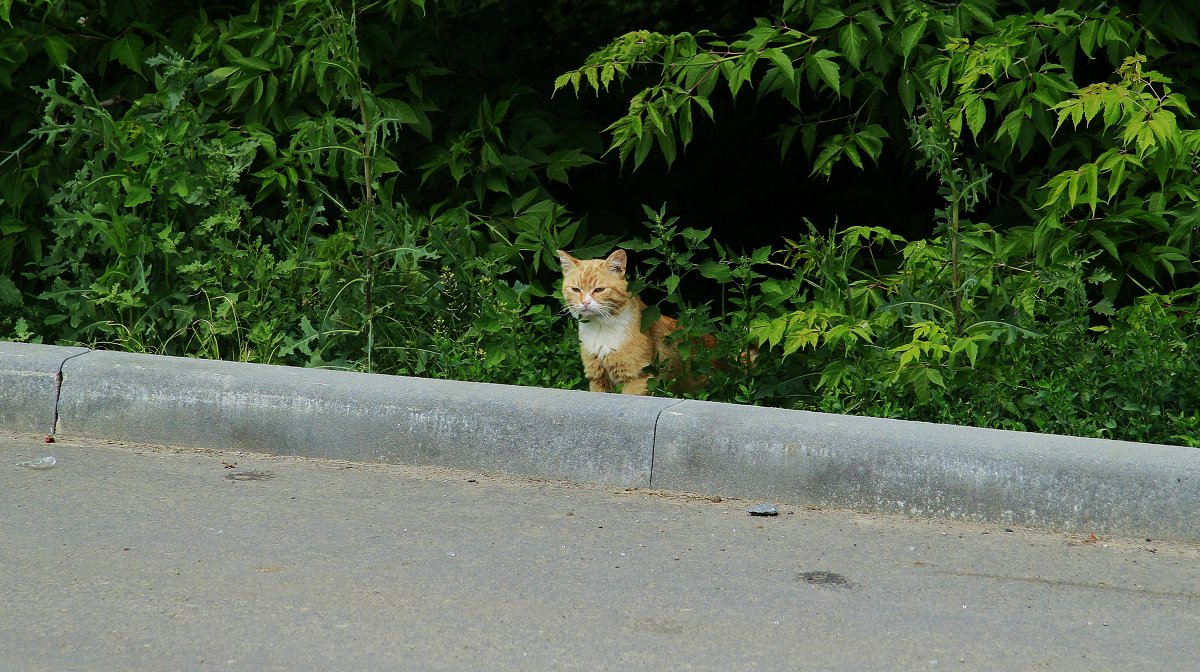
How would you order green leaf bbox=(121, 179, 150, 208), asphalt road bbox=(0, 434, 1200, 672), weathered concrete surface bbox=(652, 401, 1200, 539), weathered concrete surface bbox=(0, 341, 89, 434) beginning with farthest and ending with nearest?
1. green leaf bbox=(121, 179, 150, 208)
2. weathered concrete surface bbox=(0, 341, 89, 434)
3. weathered concrete surface bbox=(652, 401, 1200, 539)
4. asphalt road bbox=(0, 434, 1200, 672)

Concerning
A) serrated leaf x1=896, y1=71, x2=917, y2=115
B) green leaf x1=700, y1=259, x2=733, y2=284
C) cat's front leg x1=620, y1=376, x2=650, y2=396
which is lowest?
cat's front leg x1=620, y1=376, x2=650, y2=396

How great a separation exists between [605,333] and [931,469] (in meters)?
1.66

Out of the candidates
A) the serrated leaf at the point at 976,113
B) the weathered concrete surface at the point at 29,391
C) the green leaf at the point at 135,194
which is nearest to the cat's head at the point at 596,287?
the serrated leaf at the point at 976,113

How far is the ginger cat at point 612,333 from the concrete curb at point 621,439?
61 centimetres

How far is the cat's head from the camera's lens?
5.32 meters

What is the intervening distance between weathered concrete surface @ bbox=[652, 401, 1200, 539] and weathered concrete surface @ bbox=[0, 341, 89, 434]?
2443 mm

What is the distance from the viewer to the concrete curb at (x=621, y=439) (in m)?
3.97

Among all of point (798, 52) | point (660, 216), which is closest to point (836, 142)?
point (798, 52)

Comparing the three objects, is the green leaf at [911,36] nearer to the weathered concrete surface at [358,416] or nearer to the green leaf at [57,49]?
A: the weathered concrete surface at [358,416]

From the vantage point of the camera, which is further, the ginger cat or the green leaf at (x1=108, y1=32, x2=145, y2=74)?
the green leaf at (x1=108, y1=32, x2=145, y2=74)

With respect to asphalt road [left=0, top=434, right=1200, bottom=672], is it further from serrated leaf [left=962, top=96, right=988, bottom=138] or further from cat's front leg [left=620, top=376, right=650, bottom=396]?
serrated leaf [left=962, top=96, right=988, bottom=138]

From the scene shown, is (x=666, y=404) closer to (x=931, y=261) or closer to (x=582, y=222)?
(x=931, y=261)

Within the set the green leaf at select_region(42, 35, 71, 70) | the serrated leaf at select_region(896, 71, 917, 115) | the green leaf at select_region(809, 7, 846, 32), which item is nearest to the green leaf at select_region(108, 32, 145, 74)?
the green leaf at select_region(42, 35, 71, 70)

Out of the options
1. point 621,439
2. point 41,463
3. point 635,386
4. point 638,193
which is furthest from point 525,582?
point 638,193
